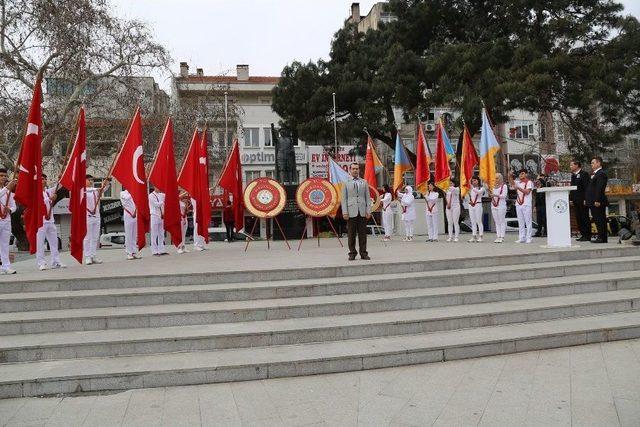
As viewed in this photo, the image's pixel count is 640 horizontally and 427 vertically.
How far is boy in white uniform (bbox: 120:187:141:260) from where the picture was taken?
42.1 feet

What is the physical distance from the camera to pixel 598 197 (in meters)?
12.3

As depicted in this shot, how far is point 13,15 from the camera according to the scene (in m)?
22.3

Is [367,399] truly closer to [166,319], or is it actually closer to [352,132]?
[166,319]

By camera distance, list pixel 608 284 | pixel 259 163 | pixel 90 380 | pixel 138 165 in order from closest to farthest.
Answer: pixel 90 380 < pixel 608 284 < pixel 138 165 < pixel 259 163

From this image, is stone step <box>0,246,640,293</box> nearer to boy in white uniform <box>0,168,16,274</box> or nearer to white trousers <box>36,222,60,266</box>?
boy in white uniform <box>0,168,16,274</box>

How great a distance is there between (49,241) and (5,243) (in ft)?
4.51

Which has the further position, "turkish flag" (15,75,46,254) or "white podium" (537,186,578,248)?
"white podium" (537,186,578,248)

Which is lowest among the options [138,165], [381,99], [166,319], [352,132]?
[166,319]

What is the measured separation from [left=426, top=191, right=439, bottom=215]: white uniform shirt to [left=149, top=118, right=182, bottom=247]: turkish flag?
7.66m

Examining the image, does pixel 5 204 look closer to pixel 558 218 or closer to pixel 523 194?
pixel 558 218

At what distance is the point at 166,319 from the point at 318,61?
27.2 metres

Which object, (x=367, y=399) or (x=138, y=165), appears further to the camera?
(x=138, y=165)

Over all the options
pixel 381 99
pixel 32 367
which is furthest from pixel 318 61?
pixel 32 367

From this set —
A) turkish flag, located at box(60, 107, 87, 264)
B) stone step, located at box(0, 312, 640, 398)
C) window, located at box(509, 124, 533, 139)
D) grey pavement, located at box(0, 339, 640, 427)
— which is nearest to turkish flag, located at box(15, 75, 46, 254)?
turkish flag, located at box(60, 107, 87, 264)
